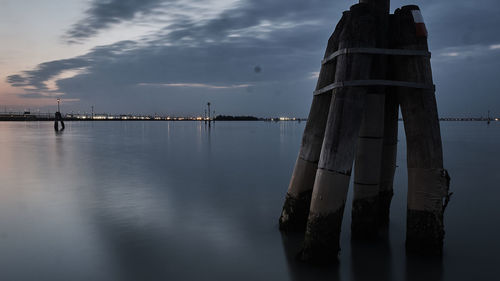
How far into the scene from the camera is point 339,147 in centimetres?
544

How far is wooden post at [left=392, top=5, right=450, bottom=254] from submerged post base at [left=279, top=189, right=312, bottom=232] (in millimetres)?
1890

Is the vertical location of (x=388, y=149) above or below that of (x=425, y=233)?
above

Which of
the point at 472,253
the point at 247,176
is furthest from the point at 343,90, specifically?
the point at 247,176

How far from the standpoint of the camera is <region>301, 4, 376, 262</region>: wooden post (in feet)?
17.8

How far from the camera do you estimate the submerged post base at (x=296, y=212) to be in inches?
→ 271

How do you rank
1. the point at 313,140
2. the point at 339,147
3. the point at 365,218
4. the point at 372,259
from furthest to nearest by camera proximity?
the point at 365,218 → the point at 313,140 → the point at 372,259 → the point at 339,147

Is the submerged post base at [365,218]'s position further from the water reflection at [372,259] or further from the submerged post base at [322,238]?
the submerged post base at [322,238]

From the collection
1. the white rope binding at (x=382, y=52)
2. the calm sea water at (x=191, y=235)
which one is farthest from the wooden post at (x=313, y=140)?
the calm sea water at (x=191, y=235)

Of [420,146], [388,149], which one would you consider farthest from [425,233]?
[388,149]

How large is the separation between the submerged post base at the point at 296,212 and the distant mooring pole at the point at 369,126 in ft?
0.53

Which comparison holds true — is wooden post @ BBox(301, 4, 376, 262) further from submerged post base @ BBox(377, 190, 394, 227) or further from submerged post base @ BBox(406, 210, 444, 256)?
submerged post base @ BBox(377, 190, 394, 227)

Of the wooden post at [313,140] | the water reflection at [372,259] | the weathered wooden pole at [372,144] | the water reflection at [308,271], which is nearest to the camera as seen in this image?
the water reflection at [308,271]

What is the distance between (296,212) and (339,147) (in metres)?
2.23

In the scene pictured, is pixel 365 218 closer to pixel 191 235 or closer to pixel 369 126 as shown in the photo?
pixel 369 126
